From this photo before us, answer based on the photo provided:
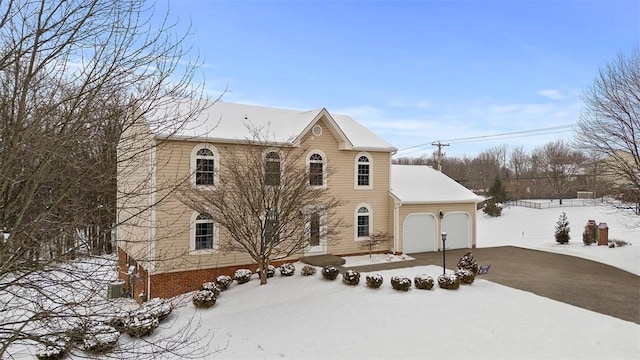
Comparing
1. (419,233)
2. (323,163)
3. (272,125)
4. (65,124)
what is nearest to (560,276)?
(419,233)

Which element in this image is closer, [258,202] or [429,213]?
[258,202]

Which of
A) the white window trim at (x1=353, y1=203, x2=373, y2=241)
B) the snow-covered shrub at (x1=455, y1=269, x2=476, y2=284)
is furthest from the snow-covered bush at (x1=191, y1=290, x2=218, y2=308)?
the snow-covered shrub at (x1=455, y1=269, x2=476, y2=284)

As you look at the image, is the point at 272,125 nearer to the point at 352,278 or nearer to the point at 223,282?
the point at 223,282

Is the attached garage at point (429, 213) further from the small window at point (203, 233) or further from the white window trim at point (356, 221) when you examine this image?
the small window at point (203, 233)

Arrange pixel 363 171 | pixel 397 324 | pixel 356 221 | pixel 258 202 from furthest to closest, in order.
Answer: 1. pixel 363 171
2. pixel 356 221
3. pixel 258 202
4. pixel 397 324

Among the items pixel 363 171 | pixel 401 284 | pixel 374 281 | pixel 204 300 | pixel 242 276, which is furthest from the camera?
pixel 363 171

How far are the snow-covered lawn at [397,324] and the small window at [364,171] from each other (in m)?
5.93

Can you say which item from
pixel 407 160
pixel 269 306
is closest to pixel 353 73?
pixel 269 306

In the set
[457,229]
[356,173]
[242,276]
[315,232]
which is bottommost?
[242,276]

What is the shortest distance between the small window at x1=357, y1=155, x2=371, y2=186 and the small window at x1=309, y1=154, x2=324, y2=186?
2202 millimetres

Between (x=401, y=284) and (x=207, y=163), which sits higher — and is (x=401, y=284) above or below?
below

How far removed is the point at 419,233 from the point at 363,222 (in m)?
3.40

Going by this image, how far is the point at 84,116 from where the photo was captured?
13.6ft

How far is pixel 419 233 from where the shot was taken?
20.0m
